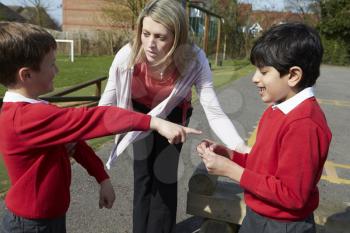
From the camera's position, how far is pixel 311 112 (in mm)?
1697

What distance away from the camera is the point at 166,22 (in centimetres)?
243

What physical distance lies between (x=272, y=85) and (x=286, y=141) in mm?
279

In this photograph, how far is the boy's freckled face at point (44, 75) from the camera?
183 centimetres

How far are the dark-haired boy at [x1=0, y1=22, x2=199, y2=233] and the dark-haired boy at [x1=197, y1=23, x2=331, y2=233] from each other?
0.36m

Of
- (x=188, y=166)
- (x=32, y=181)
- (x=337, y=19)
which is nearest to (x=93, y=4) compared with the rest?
(x=337, y=19)

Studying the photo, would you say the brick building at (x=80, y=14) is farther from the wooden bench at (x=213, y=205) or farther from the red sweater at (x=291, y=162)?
the red sweater at (x=291, y=162)

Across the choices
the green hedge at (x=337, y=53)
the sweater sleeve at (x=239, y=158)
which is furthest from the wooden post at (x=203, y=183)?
the green hedge at (x=337, y=53)

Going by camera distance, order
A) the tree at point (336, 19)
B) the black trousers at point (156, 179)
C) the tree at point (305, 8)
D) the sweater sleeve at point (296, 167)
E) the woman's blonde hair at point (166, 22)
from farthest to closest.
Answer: the tree at point (305, 8)
the tree at point (336, 19)
the black trousers at point (156, 179)
the woman's blonde hair at point (166, 22)
the sweater sleeve at point (296, 167)

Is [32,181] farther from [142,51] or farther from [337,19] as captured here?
[337,19]

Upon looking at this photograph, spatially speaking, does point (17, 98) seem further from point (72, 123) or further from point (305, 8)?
point (305, 8)

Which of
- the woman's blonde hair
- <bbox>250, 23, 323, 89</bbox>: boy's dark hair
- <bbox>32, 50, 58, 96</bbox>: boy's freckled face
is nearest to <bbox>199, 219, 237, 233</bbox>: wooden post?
the woman's blonde hair

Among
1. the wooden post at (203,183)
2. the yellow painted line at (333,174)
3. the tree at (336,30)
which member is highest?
the tree at (336,30)

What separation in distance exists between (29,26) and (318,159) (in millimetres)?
1373

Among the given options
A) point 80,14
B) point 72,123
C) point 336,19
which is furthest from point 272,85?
point 80,14
